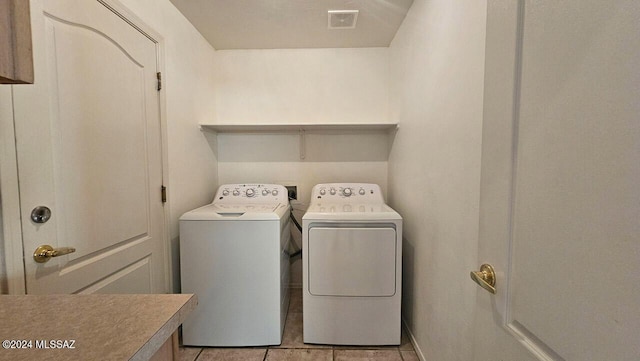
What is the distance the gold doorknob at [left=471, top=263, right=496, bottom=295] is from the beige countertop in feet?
2.56

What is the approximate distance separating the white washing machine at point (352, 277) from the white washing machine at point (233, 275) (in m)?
0.24

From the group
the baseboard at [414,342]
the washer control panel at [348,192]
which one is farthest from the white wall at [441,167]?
the washer control panel at [348,192]

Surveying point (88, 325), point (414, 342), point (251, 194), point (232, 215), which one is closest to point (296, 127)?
point (251, 194)

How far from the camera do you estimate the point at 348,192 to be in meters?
2.37

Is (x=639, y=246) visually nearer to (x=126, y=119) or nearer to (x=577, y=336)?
(x=577, y=336)

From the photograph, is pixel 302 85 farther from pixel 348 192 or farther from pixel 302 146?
pixel 348 192

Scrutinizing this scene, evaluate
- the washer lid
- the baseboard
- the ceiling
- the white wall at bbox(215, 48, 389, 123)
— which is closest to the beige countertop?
the washer lid

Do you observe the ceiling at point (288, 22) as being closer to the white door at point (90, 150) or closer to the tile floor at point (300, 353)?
the white door at point (90, 150)

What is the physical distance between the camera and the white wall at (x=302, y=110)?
2.53 m

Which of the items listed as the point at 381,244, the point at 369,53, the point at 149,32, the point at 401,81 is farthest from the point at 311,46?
the point at 381,244

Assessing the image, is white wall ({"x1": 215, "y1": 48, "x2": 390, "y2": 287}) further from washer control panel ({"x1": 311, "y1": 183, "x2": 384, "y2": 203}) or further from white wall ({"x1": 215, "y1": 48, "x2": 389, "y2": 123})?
washer control panel ({"x1": 311, "y1": 183, "x2": 384, "y2": 203})

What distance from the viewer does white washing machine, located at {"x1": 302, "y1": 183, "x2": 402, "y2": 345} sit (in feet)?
5.77

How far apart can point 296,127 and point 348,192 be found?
2.58 feet

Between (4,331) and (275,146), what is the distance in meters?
2.18
